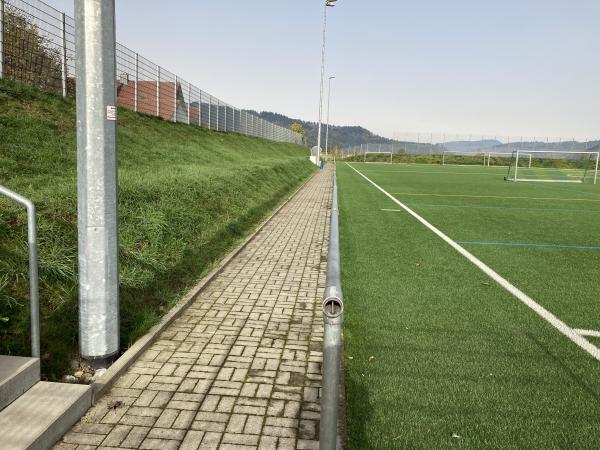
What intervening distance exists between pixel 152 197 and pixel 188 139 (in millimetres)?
11797

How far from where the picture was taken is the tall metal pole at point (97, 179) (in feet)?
10.6

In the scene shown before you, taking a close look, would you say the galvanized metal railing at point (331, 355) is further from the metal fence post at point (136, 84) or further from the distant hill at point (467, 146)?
the distant hill at point (467, 146)

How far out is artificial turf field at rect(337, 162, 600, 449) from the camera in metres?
2.82

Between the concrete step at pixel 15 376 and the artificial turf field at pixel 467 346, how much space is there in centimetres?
202

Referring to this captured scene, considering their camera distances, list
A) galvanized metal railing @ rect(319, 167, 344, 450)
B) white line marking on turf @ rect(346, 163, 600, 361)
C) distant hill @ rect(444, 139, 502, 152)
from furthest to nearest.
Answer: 1. distant hill @ rect(444, 139, 502, 152)
2. white line marking on turf @ rect(346, 163, 600, 361)
3. galvanized metal railing @ rect(319, 167, 344, 450)

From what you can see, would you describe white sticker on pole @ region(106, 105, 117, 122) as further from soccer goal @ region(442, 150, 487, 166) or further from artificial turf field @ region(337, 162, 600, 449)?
soccer goal @ region(442, 150, 487, 166)

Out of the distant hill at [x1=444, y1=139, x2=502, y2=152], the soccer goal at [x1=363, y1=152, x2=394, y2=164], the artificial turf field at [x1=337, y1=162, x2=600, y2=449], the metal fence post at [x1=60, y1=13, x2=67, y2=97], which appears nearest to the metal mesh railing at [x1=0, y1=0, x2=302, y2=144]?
the metal fence post at [x1=60, y1=13, x2=67, y2=97]

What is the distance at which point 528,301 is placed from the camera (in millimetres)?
5281

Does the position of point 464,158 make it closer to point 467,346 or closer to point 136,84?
point 136,84

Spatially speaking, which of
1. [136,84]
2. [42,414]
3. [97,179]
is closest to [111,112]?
[97,179]

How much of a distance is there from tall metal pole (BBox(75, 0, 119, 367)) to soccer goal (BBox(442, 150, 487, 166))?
71.1 metres

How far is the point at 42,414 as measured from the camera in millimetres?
2711

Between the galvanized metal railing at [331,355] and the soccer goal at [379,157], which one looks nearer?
the galvanized metal railing at [331,355]

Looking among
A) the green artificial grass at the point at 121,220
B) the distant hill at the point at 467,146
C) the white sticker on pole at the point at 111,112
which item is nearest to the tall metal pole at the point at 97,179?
the white sticker on pole at the point at 111,112
